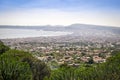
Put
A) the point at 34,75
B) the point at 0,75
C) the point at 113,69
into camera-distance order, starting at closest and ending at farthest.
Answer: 1. the point at 0,75
2. the point at 113,69
3. the point at 34,75

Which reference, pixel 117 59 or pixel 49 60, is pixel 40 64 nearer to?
pixel 117 59

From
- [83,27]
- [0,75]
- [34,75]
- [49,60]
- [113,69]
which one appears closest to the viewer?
[0,75]

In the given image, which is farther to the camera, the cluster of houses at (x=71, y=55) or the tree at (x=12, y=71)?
the cluster of houses at (x=71, y=55)

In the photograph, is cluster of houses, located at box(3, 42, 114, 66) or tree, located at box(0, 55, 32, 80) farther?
cluster of houses, located at box(3, 42, 114, 66)

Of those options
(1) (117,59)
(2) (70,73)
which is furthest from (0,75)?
(1) (117,59)

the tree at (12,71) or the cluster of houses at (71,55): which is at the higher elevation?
the tree at (12,71)

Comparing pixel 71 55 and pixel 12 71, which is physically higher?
pixel 12 71

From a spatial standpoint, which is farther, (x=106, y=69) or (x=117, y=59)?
(x=117, y=59)

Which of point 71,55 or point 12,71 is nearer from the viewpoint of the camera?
point 12,71

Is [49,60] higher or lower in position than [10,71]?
lower

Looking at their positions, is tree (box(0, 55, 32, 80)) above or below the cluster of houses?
above
